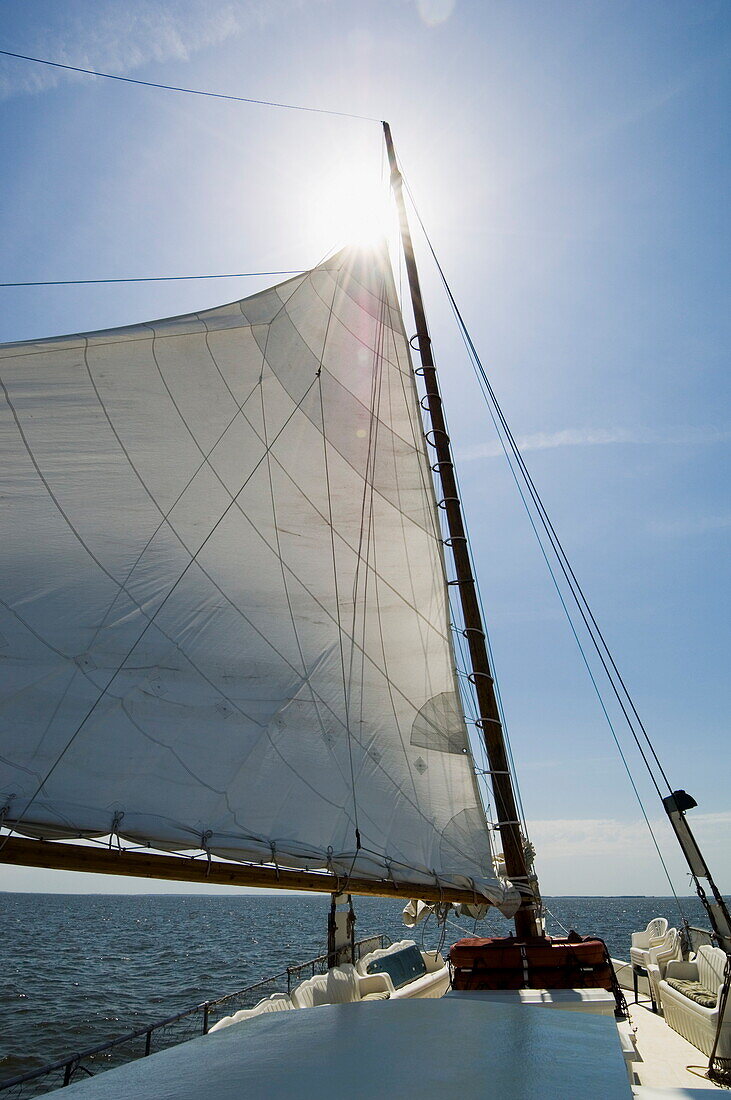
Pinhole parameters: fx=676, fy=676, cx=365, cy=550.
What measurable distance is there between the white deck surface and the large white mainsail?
1908 millimetres

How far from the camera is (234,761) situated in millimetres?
5551

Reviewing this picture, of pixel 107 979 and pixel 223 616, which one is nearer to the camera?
pixel 223 616

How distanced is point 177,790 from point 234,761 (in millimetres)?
554

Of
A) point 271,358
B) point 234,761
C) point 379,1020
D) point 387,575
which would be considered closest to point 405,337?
point 271,358

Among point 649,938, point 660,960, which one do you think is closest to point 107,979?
point 649,938

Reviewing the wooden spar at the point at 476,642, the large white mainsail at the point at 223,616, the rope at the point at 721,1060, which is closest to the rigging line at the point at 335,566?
the large white mainsail at the point at 223,616

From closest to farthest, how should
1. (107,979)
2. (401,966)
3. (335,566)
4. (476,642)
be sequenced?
(335,566), (476,642), (401,966), (107,979)

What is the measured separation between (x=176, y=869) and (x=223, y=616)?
2161 mm

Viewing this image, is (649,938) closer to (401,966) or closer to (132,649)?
(401,966)

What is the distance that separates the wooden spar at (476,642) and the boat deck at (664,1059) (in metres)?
1.62

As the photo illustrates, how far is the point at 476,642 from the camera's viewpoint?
9.56m

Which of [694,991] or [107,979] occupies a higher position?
[107,979]

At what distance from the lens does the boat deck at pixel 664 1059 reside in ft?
21.5

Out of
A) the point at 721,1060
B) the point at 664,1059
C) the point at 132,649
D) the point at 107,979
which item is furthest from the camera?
the point at 107,979
